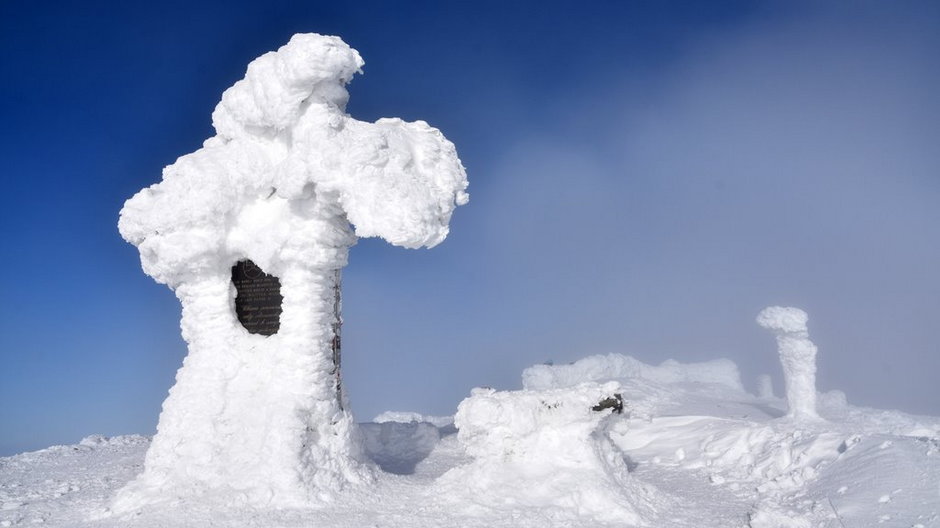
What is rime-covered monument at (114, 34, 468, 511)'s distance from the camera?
848 centimetres

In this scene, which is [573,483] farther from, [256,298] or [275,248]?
[256,298]

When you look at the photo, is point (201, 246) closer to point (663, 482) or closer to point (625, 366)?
point (663, 482)

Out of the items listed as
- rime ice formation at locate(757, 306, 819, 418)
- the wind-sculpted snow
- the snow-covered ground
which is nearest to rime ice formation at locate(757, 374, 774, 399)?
the wind-sculpted snow

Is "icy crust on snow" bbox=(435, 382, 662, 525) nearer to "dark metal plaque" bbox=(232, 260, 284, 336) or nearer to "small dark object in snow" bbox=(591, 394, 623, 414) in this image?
"small dark object in snow" bbox=(591, 394, 623, 414)

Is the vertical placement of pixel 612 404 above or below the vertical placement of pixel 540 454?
above

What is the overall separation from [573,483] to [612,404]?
1.44 m

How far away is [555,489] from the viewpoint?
8.09m

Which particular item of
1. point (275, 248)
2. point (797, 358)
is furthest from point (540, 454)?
point (797, 358)

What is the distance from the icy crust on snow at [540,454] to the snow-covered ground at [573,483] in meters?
0.02

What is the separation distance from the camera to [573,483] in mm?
8125

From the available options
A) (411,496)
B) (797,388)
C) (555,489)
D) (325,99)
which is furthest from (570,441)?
(797,388)

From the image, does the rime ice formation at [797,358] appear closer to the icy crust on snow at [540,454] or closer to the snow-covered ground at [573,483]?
the snow-covered ground at [573,483]

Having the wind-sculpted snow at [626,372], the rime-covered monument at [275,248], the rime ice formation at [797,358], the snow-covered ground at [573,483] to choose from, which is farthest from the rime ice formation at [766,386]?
the rime-covered monument at [275,248]

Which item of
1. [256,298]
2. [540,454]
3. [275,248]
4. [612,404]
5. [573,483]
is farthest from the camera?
[256,298]
